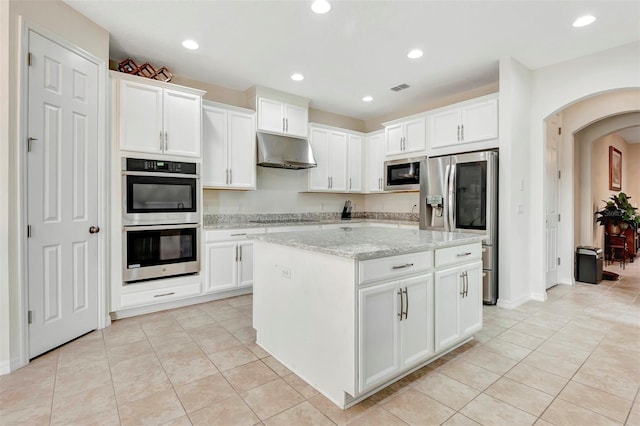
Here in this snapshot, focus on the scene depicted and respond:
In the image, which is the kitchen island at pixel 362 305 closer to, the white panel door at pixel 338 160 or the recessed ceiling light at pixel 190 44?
the recessed ceiling light at pixel 190 44

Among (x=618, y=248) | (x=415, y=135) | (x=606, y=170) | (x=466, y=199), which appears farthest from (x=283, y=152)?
(x=618, y=248)

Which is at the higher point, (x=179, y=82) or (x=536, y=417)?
(x=179, y=82)

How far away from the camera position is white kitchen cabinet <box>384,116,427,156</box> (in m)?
4.51

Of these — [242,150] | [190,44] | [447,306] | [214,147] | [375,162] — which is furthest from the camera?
[375,162]

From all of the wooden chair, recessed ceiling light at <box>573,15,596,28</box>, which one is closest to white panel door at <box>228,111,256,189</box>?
recessed ceiling light at <box>573,15,596,28</box>

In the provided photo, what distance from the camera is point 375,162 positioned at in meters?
5.48

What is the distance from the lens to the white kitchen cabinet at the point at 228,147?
3879mm

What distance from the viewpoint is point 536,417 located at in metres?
1.69

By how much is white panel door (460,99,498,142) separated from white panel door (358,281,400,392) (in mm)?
2745

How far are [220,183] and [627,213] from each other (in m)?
6.68

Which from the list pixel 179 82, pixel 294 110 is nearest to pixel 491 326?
pixel 294 110

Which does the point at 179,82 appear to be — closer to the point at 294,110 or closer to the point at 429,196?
the point at 294,110

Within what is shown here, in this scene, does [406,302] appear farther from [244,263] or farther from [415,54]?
[415,54]

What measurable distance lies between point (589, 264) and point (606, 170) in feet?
10.1
